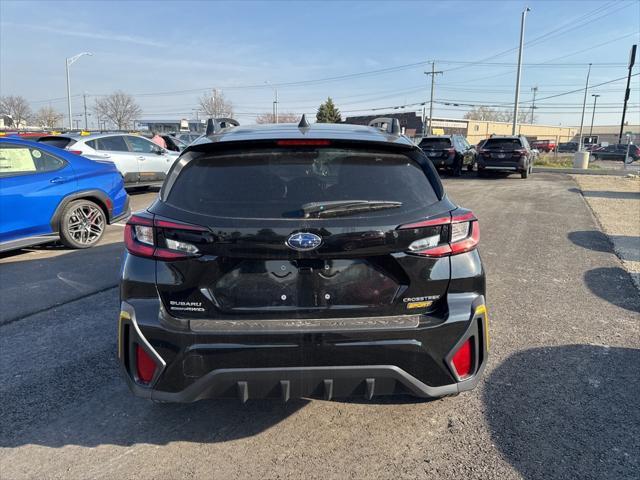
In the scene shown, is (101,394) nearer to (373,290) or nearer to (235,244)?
(235,244)

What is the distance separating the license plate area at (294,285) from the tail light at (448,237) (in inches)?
9.5

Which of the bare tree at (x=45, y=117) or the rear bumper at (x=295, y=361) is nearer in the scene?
the rear bumper at (x=295, y=361)

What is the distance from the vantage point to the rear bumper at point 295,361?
7.48 feet

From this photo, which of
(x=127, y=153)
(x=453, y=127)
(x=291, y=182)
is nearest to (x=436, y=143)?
(x=127, y=153)

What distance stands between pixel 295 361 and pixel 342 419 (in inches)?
33.5

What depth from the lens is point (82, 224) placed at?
7094mm

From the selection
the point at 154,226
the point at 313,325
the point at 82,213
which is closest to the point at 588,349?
the point at 313,325

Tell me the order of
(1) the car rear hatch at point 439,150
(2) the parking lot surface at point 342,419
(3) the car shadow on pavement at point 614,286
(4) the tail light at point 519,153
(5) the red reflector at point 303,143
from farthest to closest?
(1) the car rear hatch at point 439,150 → (4) the tail light at point 519,153 → (3) the car shadow on pavement at point 614,286 → (5) the red reflector at point 303,143 → (2) the parking lot surface at point 342,419

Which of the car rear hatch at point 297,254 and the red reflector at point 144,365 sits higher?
the car rear hatch at point 297,254

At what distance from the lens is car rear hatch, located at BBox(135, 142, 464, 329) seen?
7.50 ft

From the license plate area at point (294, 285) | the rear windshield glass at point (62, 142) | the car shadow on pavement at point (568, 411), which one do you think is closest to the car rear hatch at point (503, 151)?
the rear windshield glass at point (62, 142)

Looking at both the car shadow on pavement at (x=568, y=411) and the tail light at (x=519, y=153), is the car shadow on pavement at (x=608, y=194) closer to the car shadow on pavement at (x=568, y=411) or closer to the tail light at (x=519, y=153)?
the tail light at (x=519, y=153)

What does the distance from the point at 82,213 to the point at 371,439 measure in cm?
609

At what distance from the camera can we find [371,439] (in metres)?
2.71
